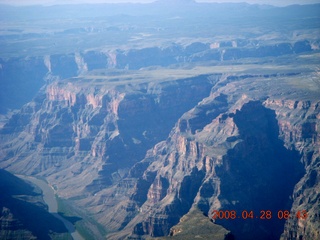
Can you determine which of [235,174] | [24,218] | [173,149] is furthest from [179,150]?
[24,218]

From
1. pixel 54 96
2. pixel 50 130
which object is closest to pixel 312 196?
pixel 50 130

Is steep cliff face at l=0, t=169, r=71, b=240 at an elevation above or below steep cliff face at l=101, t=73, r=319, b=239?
below
